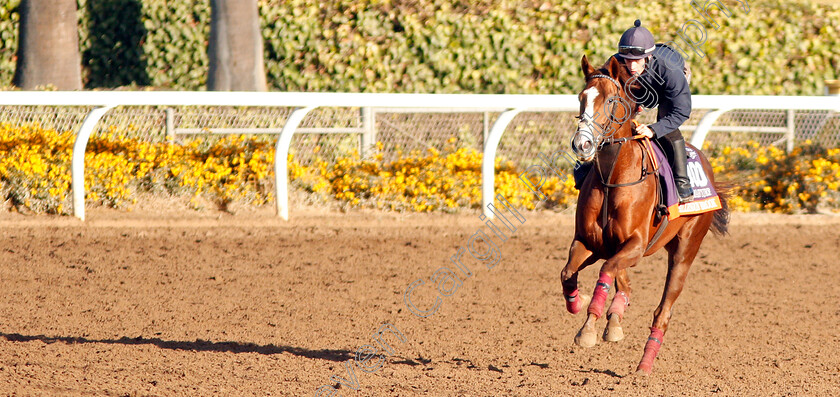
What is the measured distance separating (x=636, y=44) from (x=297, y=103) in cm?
494

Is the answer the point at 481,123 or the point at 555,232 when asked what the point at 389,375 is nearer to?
the point at 555,232

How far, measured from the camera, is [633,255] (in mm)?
4535

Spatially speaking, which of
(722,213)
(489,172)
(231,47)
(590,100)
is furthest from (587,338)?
(231,47)

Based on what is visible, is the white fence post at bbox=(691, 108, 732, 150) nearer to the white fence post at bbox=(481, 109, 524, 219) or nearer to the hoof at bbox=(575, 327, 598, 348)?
the white fence post at bbox=(481, 109, 524, 219)

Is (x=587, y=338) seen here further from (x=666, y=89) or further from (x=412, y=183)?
(x=412, y=183)

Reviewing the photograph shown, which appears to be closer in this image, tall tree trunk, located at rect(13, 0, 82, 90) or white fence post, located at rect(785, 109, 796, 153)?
white fence post, located at rect(785, 109, 796, 153)

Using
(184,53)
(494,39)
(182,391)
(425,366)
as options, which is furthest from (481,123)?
(182,391)

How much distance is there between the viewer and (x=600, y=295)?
4562 millimetres

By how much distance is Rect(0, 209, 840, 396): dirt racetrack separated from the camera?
4520mm

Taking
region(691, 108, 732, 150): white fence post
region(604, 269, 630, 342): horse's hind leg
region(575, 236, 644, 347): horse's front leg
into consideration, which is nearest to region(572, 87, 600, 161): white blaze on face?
region(575, 236, 644, 347): horse's front leg

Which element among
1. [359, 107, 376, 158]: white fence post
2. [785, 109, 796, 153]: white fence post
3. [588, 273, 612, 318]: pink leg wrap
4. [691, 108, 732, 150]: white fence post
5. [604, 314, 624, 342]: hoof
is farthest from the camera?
[785, 109, 796, 153]: white fence post

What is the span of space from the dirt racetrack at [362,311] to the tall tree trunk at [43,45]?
Result: 3.21 meters

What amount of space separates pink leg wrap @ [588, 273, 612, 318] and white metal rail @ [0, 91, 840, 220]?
4761 mm

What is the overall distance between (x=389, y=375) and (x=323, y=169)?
5295 mm
